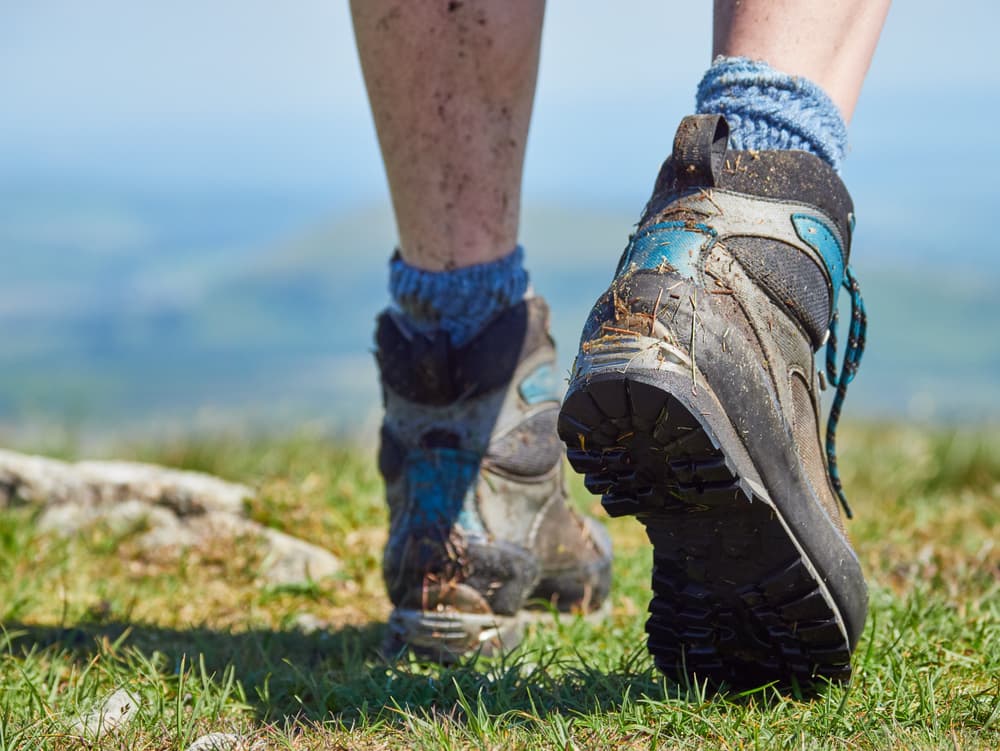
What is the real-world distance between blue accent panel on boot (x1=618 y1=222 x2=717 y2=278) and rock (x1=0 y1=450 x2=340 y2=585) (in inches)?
73.2

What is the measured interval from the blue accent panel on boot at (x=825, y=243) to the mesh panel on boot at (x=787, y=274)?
27mm

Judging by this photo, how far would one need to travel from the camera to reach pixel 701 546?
1562mm

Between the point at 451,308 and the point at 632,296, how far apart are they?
0.78 m

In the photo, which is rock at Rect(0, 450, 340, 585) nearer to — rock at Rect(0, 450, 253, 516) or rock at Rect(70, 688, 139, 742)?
rock at Rect(0, 450, 253, 516)

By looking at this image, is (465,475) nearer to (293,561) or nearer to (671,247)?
(671,247)

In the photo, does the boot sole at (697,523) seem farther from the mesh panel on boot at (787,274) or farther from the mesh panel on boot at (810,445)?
the mesh panel on boot at (787,274)

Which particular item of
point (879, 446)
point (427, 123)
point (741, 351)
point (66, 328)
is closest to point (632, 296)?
point (741, 351)

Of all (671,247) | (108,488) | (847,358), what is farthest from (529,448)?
(108,488)

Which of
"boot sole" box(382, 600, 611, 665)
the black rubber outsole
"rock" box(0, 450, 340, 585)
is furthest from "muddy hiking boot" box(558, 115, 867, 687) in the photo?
"rock" box(0, 450, 340, 585)

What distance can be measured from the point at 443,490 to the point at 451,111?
781 millimetres

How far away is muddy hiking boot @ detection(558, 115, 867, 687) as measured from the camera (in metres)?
1.42

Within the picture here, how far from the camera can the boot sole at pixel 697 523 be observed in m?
1.39

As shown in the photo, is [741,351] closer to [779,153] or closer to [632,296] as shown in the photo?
[632,296]

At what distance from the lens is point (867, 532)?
10.8 feet
